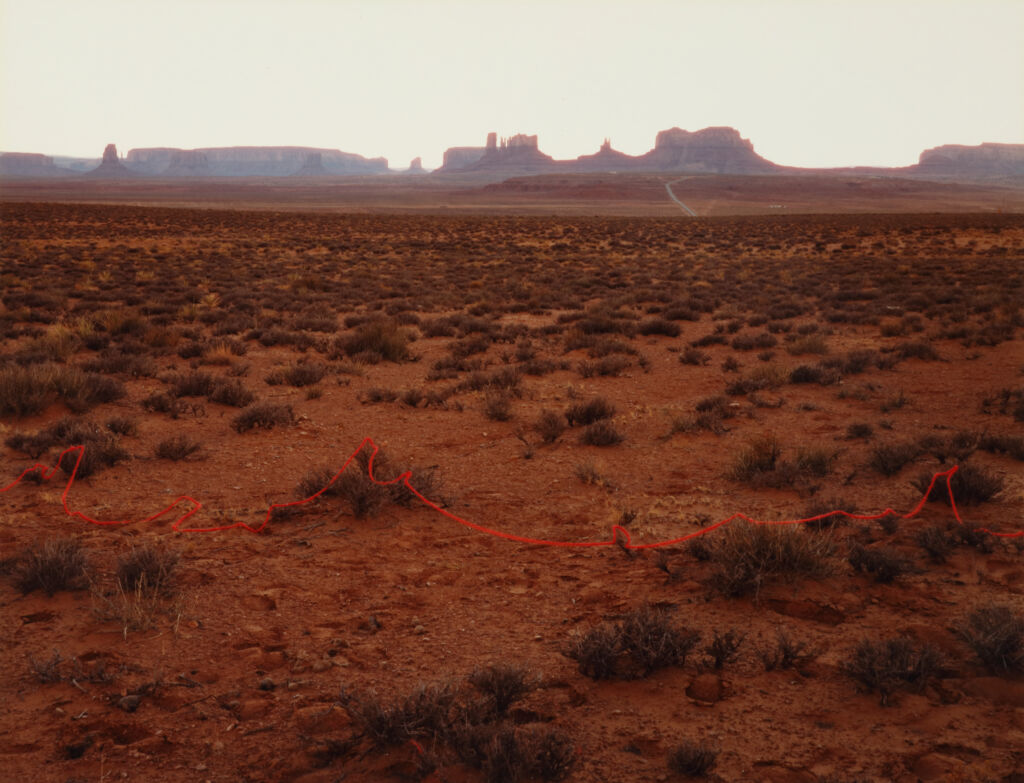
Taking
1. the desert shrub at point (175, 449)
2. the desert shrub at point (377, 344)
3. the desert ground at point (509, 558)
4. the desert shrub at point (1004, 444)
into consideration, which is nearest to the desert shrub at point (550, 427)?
the desert ground at point (509, 558)

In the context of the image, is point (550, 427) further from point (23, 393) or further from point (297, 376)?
point (23, 393)

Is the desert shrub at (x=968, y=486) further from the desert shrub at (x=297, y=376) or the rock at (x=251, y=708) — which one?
the desert shrub at (x=297, y=376)

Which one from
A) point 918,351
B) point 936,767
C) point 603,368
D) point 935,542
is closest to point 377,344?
point 603,368

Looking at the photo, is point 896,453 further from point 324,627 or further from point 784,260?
point 784,260

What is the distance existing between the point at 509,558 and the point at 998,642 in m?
3.07

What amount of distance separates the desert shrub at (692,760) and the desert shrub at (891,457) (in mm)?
4517

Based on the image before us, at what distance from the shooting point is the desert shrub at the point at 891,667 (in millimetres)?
3453

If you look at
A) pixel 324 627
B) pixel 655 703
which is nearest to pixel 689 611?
pixel 655 703

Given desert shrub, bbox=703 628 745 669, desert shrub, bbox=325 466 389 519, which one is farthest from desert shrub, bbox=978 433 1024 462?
desert shrub, bbox=325 466 389 519

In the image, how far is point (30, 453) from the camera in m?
6.88

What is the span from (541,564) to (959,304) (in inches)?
641

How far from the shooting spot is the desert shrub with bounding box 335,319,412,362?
39.7 feet

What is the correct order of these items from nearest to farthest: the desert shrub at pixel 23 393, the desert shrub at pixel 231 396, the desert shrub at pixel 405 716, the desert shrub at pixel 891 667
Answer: the desert shrub at pixel 405 716, the desert shrub at pixel 891 667, the desert shrub at pixel 23 393, the desert shrub at pixel 231 396

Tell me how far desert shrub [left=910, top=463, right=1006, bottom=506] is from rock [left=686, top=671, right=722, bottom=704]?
3.43m
